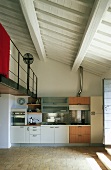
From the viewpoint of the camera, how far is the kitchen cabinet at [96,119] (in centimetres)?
945

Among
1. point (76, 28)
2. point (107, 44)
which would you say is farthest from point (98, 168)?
point (76, 28)

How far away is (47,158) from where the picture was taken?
7270 millimetres

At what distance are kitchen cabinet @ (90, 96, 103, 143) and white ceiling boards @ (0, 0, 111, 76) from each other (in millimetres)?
1377

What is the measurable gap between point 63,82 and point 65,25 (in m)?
4.88

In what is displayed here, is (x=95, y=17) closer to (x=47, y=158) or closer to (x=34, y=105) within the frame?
(x=47, y=158)

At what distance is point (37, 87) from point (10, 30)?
3225mm

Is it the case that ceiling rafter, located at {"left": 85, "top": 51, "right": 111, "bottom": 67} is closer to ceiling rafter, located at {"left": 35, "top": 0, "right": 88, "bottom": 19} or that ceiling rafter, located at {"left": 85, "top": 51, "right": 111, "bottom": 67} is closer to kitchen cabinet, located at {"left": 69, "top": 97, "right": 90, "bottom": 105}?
kitchen cabinet, located at {"left": 69, "top": 97, "right": 90, "bottom": 105}

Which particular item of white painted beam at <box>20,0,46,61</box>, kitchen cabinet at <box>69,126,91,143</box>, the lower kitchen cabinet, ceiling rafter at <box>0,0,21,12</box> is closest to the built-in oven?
the lower kitchen cabinet

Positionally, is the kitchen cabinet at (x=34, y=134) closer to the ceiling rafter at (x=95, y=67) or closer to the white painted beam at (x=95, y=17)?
the ceiling rafter at (x=95, y=67)

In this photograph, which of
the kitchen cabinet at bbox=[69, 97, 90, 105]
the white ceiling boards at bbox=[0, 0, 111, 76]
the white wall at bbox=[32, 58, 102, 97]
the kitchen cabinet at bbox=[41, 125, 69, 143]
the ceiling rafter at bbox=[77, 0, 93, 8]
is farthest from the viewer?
the white wall at bbox=[32, 58, 102, 97]

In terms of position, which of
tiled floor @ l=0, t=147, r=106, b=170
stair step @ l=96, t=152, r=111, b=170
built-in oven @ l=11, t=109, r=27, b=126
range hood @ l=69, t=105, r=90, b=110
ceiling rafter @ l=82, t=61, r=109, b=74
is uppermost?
ceiling rafter @ l=82, t=61, r=109, b=74

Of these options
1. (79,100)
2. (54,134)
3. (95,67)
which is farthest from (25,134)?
(95,67)

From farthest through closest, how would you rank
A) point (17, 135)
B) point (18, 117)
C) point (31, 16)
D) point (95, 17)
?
1. point (18, 117)
2. point (17, 135)
3. point (31, 16)
4. point (95, 17)

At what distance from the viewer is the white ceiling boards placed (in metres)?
4.45
